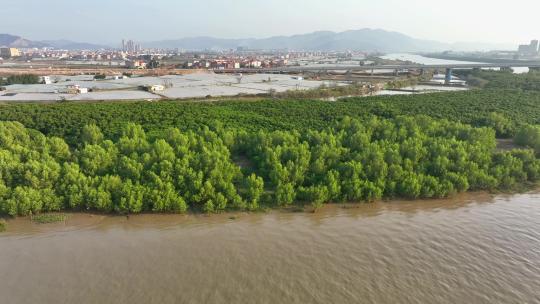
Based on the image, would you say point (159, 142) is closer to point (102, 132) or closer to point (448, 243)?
point (102, 132)

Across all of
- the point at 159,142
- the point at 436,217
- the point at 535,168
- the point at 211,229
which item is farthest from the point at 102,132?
the point at 535,168

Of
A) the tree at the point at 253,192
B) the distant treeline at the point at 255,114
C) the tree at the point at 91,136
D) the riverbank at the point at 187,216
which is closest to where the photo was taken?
the riverbank at the point at 187,216

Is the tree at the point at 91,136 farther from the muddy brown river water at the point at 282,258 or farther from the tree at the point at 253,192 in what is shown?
the tree at the point at 253,192

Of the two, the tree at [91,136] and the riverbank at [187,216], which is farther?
the tree at [91,136]

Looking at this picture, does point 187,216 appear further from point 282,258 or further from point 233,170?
point 282,258

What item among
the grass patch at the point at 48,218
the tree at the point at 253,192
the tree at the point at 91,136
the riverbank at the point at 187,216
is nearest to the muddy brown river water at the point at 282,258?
the riverbank at the point at 187,216

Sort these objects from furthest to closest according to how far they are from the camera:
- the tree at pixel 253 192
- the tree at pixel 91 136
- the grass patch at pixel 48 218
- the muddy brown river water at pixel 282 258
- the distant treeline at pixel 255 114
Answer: the distant treeline at pixel 255 114, the tree at pixel 91 136, the tree at pixel 253 192, the grass patch at pixel 48 218, the muddy brown river water at pixel 282 258

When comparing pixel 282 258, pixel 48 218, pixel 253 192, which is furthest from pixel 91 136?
pixel 282 258
